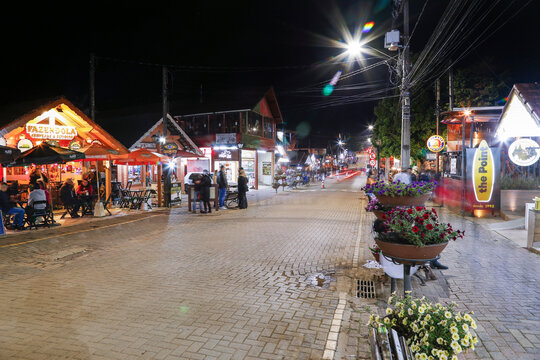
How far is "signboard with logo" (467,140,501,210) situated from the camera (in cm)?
1225

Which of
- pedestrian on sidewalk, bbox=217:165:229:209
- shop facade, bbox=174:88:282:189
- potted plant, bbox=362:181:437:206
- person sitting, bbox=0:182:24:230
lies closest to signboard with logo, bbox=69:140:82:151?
person sitting, bbox=0:182:24:230

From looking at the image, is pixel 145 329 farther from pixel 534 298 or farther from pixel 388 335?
pixel 534 298

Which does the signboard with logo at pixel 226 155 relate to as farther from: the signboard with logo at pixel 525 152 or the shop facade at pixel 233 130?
the signboard with logo at pixel 525 152

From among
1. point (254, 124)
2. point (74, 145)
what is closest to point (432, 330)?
point (74, 145)

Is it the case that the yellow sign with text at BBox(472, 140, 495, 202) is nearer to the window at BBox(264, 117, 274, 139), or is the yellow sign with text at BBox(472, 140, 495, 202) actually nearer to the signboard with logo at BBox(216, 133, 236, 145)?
the signboard with logo at BBox(216, 133, 236, 145)

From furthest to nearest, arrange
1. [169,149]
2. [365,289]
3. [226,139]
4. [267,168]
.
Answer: [267,168] < [226,139] < [169,149] < [365,289]

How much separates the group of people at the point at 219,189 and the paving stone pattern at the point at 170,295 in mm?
4670

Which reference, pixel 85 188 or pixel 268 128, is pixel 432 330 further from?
pixel 268 128

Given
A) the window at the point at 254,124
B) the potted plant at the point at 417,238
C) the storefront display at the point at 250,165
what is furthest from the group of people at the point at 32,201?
the storefront display at the point at 250,165

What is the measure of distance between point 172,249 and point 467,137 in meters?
23.0

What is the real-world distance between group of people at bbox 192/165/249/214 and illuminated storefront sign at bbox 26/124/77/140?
5.98 metres

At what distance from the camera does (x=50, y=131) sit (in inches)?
557

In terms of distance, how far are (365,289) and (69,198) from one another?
39.4 feet

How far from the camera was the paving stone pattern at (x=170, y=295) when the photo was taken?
3783mm
